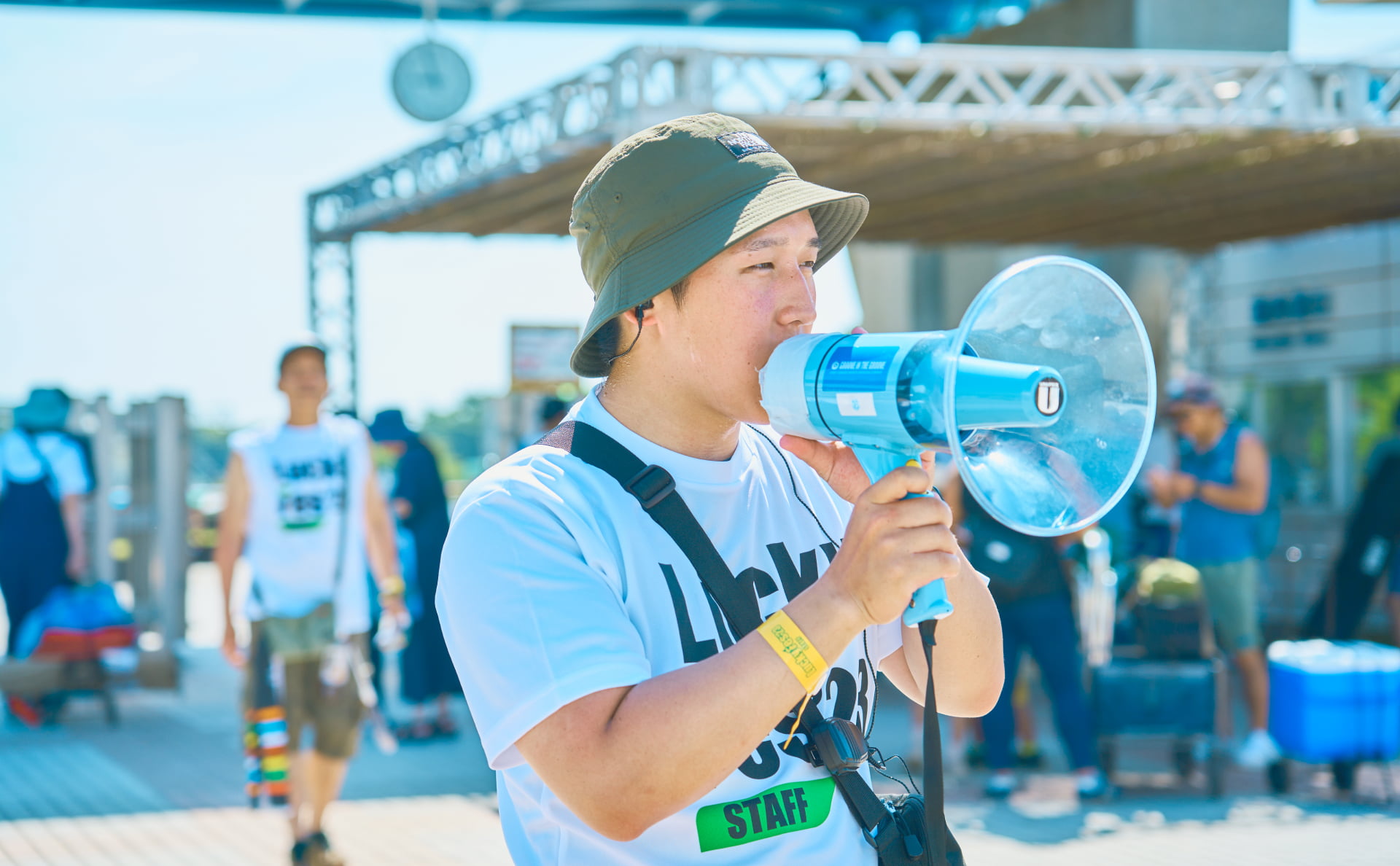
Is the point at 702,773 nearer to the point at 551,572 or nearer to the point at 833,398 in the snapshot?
the point at 551,572

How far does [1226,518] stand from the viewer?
6.91m

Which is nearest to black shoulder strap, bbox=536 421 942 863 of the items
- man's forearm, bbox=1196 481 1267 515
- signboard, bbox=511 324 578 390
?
man's forearm, bbox=1196 481 1267 515

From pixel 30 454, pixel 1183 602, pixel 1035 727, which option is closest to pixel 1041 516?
pixel 1183 602

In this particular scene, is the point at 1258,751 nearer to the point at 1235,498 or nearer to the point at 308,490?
the point at 1235,498

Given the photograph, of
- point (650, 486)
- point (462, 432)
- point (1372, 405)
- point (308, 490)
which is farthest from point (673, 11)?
point (650, 486)

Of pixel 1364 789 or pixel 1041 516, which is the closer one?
pixel 1041 516

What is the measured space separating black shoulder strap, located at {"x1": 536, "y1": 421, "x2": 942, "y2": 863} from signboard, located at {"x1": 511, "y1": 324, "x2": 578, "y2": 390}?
20.3 ft

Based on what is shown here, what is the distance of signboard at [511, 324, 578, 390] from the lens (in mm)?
7926

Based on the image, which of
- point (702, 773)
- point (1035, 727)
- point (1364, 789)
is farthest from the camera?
point (1035, 727)

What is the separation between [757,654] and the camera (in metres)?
1.51

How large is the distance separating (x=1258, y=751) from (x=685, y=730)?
20.4ft

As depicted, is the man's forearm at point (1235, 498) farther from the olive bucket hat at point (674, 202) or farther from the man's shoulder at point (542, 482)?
the man's shoulder at point (542, 482)

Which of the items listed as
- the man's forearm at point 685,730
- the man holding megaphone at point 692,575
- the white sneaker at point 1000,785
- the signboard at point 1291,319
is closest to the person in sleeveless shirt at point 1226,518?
the white sneaker at point 1000,785

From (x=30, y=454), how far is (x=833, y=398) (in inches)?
335
